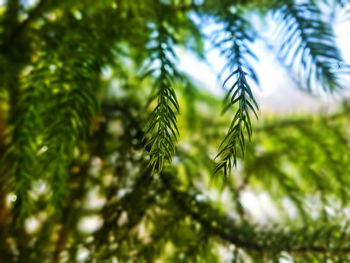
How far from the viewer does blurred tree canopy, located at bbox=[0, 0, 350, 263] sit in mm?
381

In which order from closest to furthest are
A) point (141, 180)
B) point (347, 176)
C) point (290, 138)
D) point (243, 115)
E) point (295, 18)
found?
point (243, 115) → point (295, 18) → point (141, 180) → point (347, 176) → point (290, 138)

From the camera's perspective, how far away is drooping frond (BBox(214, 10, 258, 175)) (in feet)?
0.92

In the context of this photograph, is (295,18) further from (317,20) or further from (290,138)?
(290,138)

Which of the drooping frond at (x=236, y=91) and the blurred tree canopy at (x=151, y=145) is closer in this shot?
the drooping frond at (x=236, y=91)

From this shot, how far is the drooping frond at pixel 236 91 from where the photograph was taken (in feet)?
0.92

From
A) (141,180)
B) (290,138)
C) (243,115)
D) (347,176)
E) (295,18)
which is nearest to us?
(243,115)

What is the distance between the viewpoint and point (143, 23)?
1.90ft

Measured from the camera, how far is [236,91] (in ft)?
0.96

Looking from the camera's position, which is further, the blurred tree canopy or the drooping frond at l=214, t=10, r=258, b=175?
the blurred tree canopy

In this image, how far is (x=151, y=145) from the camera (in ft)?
1.04

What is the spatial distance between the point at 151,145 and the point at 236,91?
0.34ft

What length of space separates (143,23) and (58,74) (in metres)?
0.20

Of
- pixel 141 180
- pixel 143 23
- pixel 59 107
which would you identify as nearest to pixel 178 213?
pixel 141 180

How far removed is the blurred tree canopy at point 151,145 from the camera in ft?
1.25
